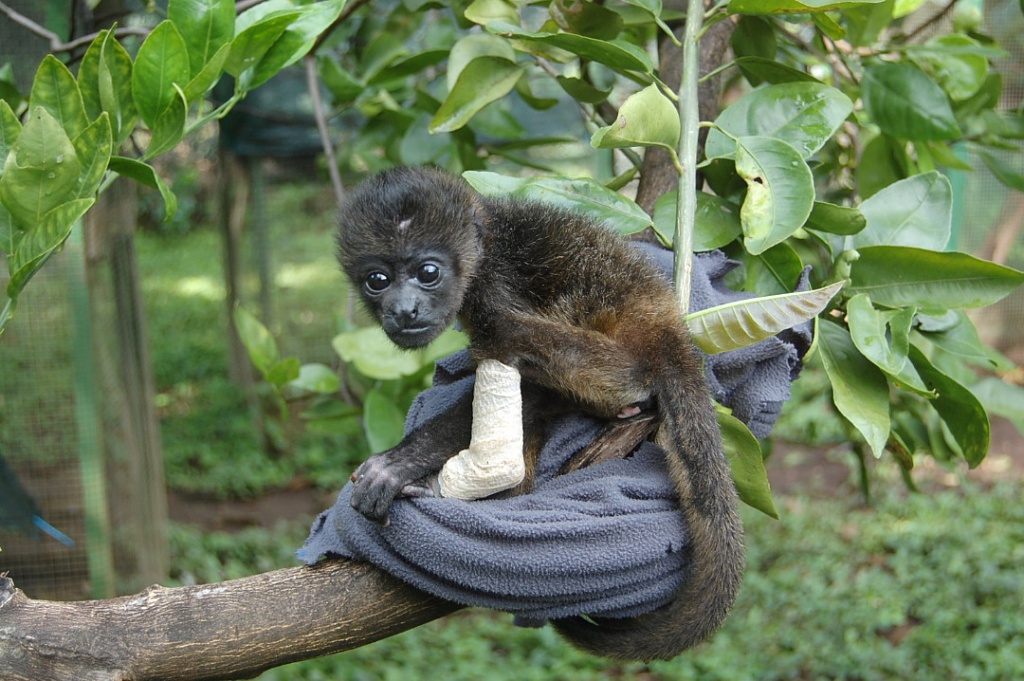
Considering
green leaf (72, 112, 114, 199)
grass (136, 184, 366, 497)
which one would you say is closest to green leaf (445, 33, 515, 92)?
green leaf (72, 112, 114, 199)

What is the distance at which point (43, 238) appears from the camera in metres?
1.67

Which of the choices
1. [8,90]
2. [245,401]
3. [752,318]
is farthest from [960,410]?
[245,401]

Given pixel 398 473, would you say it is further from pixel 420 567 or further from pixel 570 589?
pixel 570 589

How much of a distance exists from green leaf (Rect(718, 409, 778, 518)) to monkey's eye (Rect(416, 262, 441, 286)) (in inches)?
28.1

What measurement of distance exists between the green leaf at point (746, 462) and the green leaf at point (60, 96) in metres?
1.35

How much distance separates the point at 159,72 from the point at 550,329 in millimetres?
930

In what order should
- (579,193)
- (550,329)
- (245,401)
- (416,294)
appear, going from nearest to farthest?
1. (550,329)
2. (579,193)
3. (416,294)
4. (245,401)

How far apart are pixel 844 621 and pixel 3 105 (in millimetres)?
4256

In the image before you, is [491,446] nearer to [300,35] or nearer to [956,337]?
[300,35]

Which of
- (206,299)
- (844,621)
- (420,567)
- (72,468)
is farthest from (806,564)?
(206,299)

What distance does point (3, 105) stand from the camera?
1.71 meters

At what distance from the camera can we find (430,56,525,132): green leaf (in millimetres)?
2291

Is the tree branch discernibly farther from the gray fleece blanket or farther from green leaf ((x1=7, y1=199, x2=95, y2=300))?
green leaf ((x1=7, y1=199, x2=95, y2=300))

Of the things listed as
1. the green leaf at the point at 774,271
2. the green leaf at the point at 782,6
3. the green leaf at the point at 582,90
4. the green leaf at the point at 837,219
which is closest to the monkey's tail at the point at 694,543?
the green leaf at the point at 774,271
